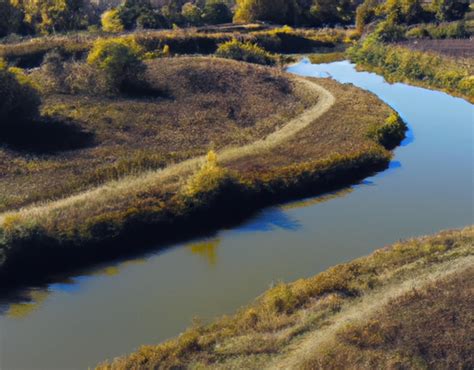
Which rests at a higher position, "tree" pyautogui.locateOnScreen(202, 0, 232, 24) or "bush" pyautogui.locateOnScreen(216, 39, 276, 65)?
"tree" pyautogui.locateOnScreen(202, 0, 232, 24)

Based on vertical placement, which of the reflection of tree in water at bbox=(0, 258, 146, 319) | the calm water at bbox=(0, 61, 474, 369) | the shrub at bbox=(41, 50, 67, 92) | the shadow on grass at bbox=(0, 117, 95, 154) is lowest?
A: the calm water at bbox=(0, 61, 474, 369)

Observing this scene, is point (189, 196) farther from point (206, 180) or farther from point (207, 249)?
point (207, 249)

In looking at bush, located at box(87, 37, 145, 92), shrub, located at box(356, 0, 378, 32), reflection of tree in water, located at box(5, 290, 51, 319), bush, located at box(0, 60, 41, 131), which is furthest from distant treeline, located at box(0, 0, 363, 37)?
reflection of tree in water, located at box(5, 290, 51, 319)

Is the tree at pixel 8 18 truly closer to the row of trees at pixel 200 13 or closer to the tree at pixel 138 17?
the row of trees at pixel 200 13

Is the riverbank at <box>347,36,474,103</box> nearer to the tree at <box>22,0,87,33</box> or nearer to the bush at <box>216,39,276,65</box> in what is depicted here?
the bush at <box>216,39,276,65</box>

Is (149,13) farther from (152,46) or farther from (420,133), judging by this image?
(420,133)

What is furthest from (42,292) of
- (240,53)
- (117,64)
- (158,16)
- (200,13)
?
(200,13)

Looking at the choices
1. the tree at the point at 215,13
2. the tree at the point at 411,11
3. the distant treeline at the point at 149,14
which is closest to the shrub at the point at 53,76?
the distant treeline at the point at 149,14
